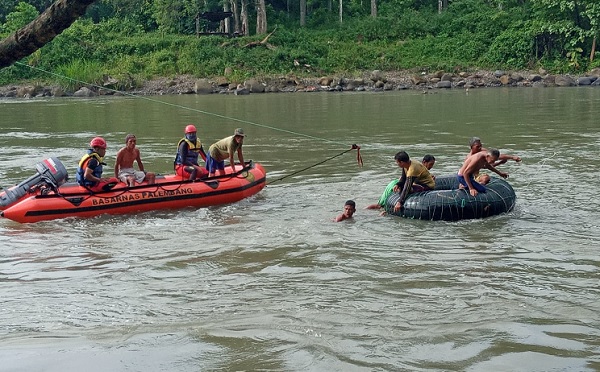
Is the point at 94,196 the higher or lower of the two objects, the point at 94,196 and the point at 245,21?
the lower

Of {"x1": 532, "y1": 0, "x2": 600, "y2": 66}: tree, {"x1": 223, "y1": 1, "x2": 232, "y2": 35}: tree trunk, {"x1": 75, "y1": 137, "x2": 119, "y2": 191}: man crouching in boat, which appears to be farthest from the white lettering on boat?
{"x1": 223, "y1": 1, "x2": 232, "y2": 35}: tree trunk

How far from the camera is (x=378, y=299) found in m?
7.62

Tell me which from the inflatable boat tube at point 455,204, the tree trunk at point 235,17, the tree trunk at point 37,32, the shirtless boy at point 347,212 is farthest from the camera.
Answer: the tree trunk at point 235,17

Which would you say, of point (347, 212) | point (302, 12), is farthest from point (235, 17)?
point (347, 212)

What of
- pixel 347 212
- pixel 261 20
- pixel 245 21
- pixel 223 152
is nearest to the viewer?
pixel 347 212

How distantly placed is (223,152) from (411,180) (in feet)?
11.9

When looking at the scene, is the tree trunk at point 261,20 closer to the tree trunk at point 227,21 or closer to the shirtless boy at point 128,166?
the tree trunk at point 227,21

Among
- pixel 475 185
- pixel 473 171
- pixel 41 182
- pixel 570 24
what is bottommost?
pixel 475 185

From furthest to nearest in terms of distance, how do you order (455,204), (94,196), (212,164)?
(212,164), (94,196), (455,204)

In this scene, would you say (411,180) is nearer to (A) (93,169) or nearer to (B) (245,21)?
(A) (93,169)

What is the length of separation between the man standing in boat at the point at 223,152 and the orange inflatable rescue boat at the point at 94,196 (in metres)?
0.47

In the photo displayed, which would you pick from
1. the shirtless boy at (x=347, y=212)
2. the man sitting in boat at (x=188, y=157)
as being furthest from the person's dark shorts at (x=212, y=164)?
the shirtless boy at (x=347, y=212)

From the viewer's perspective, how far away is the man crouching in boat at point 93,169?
39.1 ft

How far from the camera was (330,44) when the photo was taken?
44.1m
